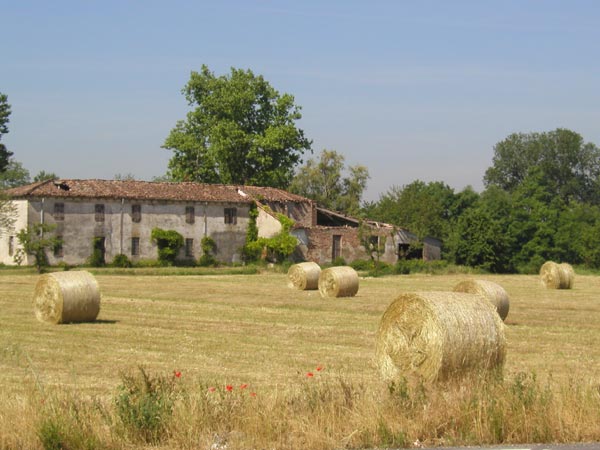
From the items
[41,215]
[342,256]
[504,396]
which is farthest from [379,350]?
[342,256]

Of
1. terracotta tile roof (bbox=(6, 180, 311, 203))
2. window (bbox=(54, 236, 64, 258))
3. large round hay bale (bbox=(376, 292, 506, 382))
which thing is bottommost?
large round hay bale (bbox=(376, 292, 506, 382))

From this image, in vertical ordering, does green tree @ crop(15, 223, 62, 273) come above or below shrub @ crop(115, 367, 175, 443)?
above

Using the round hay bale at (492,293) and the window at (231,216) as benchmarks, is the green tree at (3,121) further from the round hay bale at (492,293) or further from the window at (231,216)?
the round hay bale at (492,293)

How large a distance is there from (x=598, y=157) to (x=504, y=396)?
129352 millimetres

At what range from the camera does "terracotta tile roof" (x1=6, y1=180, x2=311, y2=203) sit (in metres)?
61.4

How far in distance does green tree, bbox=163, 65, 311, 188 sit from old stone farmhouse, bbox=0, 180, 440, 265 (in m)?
8.45

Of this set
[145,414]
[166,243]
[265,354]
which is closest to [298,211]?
[166,243]

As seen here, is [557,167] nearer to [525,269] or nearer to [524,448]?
[525,269]

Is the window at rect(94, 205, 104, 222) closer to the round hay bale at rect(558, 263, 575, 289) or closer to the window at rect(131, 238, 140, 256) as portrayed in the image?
the window at rect(131, 238, 140, 256)

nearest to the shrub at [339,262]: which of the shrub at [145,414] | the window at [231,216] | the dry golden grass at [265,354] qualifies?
the window at [231,216]

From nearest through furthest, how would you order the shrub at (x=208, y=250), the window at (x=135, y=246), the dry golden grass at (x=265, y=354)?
the dry golden grass at (x=265, y=354)
the window at (x=135, y=246)
the shrub at (x=208, y=250)

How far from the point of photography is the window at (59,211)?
201 feet

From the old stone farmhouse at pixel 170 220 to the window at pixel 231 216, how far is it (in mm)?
71

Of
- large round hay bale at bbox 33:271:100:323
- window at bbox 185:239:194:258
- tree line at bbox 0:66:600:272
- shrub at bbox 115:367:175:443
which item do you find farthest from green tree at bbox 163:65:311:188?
shrub at bbox 115:367:175:443
